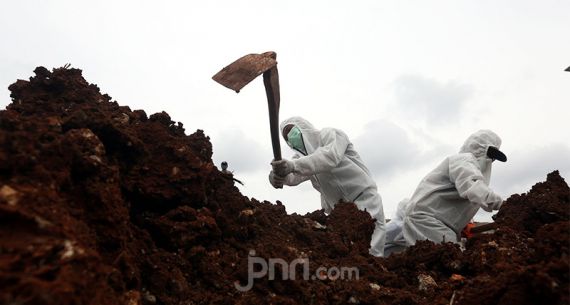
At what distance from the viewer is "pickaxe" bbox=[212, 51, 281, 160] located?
3884 millimetres

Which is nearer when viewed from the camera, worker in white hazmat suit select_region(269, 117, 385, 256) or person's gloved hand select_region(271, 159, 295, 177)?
person's gloved hand select_region(271, 159, 295, 177)

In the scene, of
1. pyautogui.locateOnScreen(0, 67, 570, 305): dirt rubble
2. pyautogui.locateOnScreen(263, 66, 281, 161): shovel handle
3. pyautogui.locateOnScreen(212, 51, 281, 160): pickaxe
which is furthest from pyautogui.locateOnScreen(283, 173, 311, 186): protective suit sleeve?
pyautogui.locateOnScreen(0, 67, 570, 305): dirt rubble

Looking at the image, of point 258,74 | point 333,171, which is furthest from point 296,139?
point 258,74

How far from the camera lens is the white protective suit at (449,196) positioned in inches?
218

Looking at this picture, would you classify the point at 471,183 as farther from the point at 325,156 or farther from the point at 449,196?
the point at 325,156

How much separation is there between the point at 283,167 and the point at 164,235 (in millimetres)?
2416

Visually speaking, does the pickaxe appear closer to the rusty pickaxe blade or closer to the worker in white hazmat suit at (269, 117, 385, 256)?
the rusty pickaxe blade

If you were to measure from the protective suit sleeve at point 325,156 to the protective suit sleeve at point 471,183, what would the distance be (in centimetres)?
128

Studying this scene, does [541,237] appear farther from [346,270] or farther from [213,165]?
[213,165]

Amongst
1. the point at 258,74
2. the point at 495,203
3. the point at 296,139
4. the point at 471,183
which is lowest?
the point at 495,203

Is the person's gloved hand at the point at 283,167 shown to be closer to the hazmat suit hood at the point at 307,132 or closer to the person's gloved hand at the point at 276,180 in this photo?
the person's gloved hand at the point at 276,180

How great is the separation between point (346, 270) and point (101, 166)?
1761 millimetres

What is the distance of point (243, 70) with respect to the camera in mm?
3984
